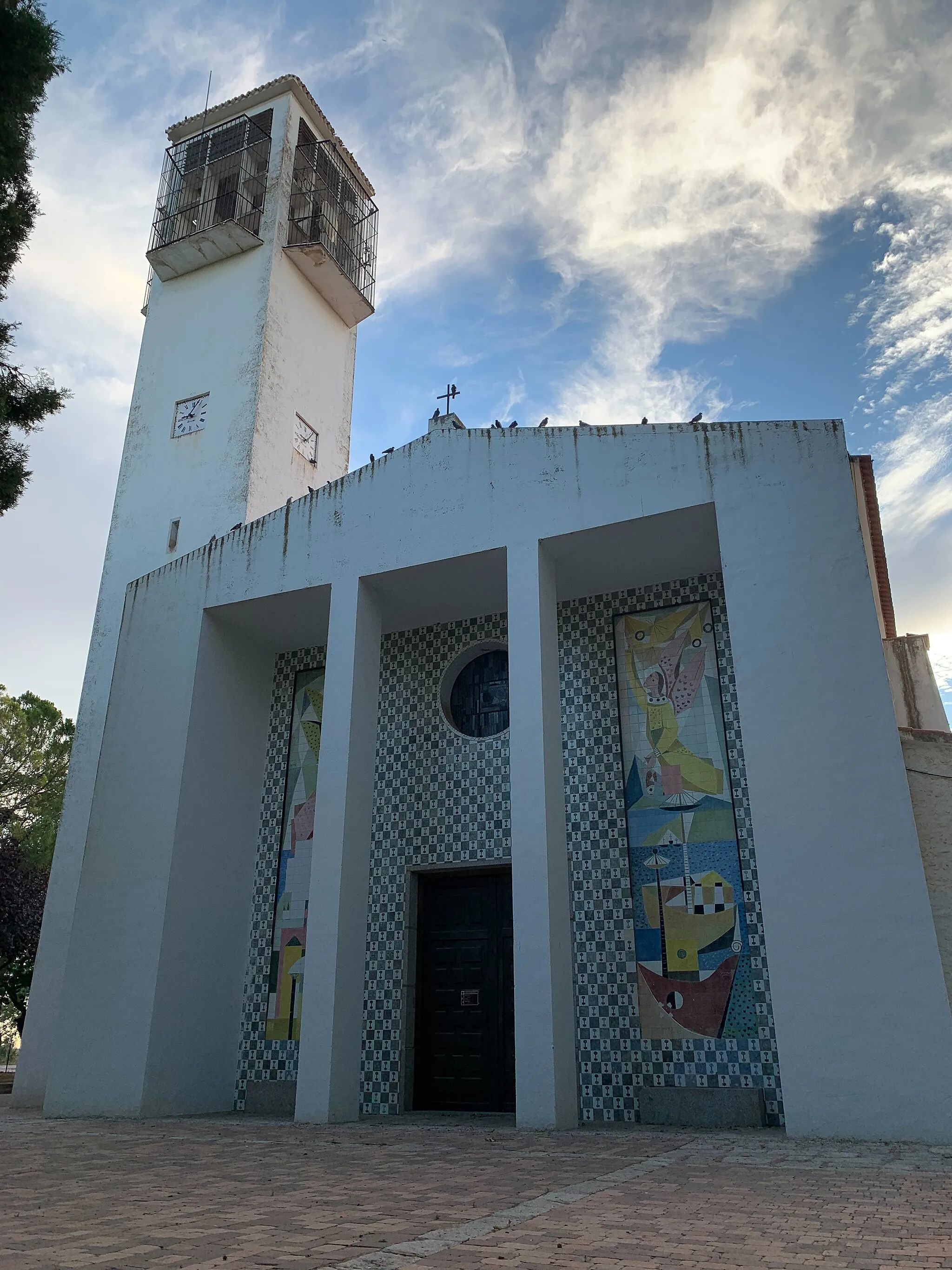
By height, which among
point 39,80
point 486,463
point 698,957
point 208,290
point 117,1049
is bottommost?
point 117,1049

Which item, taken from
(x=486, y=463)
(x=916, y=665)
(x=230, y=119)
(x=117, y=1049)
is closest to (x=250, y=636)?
(x=486, y=463)

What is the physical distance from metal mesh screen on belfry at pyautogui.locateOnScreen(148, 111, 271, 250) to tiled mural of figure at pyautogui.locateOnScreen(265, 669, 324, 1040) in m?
8.78

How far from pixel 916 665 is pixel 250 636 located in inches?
323

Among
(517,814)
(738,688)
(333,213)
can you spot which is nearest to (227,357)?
(333,213)

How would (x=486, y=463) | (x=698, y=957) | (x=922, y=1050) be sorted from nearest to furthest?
(x=922, y=1050) < (x=698, y=957) < (x=486, y=463)

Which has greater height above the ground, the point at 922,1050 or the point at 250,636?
the point at 250,636

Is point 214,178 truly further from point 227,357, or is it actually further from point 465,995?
point 465,995

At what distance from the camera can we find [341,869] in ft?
26.8

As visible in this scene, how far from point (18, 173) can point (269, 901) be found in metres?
7.18

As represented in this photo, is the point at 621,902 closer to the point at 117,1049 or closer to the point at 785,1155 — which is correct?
the point at 785,1155

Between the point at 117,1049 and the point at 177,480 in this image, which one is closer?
the point at 117,1049

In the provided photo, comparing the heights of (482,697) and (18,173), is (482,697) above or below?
below

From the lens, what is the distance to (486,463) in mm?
9062

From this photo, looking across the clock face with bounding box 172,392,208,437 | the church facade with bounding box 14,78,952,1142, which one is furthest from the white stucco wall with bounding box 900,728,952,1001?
the clock face with bounding box 172,392,208,437
